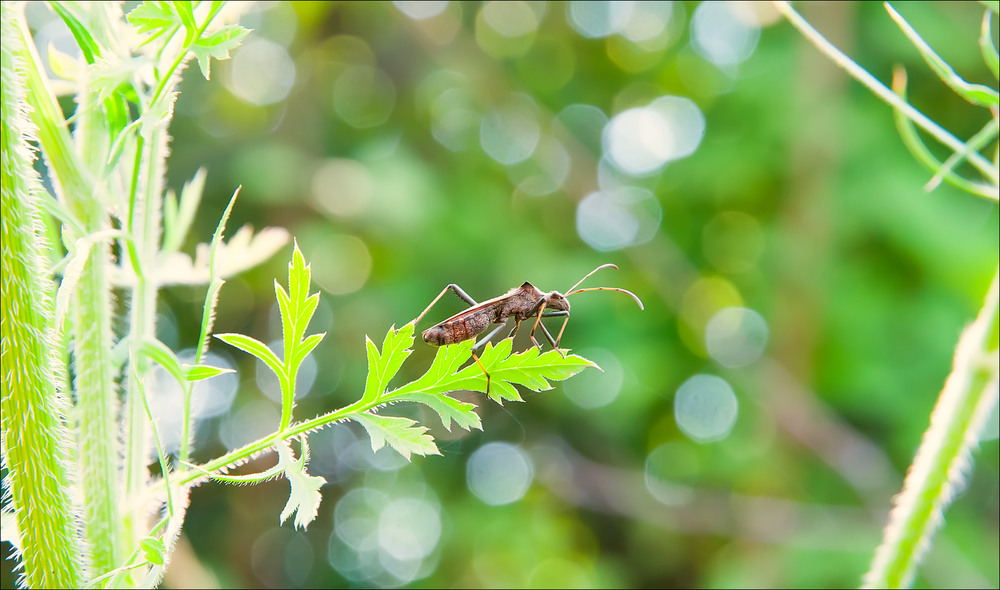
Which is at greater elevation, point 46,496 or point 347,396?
point 347,396

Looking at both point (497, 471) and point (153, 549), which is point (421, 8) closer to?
point (497, 471)

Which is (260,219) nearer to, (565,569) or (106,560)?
(565,569)

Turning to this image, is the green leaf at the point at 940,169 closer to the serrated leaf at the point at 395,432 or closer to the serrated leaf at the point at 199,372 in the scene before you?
the serrated leaf at the point at 395,432

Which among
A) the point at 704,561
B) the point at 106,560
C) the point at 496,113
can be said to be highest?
the point at 496,113

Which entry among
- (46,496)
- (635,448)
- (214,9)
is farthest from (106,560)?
(635,448)

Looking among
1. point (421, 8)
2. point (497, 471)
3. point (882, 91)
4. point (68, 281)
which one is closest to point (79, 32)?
point (68, 281)

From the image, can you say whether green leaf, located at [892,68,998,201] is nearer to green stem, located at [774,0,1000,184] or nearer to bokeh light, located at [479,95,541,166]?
green stem, located at [774,0,1000,184]
